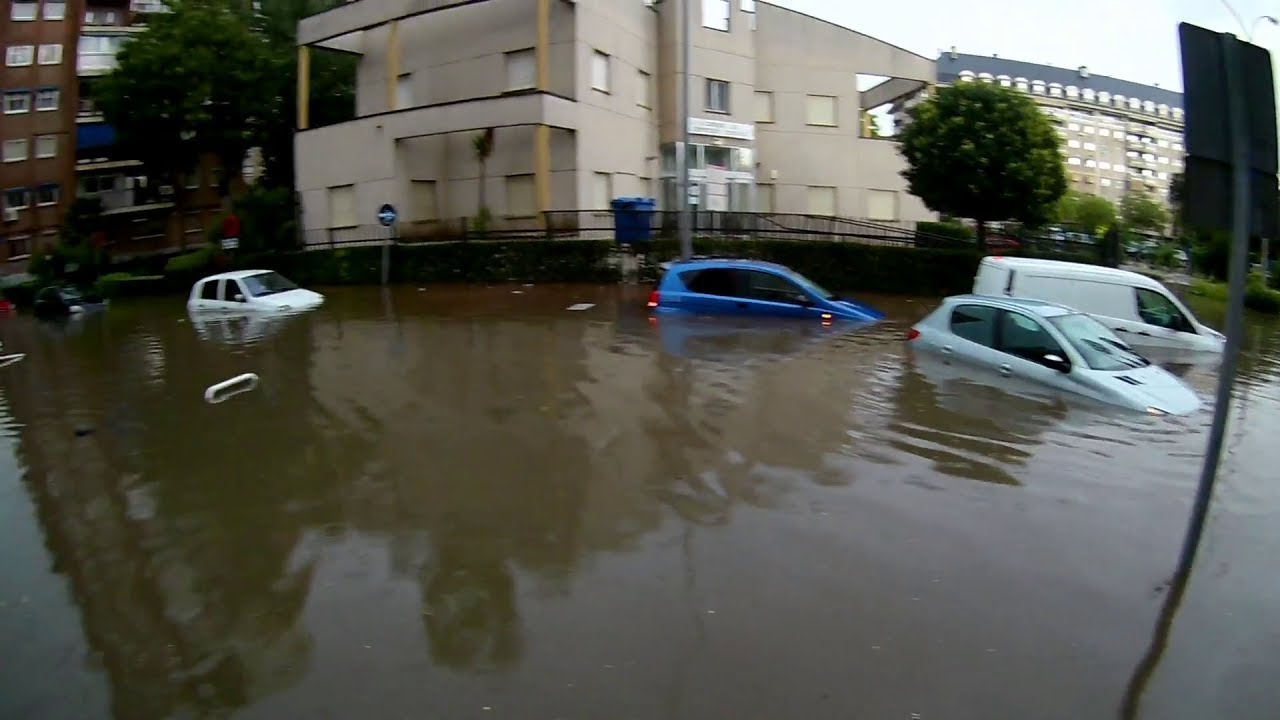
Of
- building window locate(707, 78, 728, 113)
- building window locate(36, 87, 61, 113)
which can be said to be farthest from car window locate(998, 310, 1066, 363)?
building window locate(36, 87, 61, 113)

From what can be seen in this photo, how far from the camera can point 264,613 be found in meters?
5.41

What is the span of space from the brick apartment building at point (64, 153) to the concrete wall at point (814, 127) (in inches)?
1085

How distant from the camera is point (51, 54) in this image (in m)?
48.6

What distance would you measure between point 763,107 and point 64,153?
3454cm

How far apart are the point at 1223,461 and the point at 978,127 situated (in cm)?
1754

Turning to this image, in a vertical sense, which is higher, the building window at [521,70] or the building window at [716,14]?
the building window at [716,14]

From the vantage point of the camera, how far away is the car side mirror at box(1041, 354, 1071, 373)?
36.3 ft

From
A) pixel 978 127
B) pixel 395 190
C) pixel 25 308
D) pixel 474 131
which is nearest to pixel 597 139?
pixel 474 131

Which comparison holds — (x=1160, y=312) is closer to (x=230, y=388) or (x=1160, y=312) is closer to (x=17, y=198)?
(x=230, y=388)

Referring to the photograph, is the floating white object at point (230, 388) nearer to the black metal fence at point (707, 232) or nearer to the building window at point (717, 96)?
the black metal fence at point (707, 232)

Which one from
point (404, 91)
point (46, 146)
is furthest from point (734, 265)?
point (46, 146)

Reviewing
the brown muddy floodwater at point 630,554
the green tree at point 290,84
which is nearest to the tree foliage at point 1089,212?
the green tree at point 290,84

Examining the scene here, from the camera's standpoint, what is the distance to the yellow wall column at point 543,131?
1093 inches

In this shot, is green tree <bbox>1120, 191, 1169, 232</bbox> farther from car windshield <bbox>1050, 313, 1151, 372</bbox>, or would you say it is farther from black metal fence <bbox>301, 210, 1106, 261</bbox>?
car windshield <bbox>1050, 313, 1151, 372</bbox>
